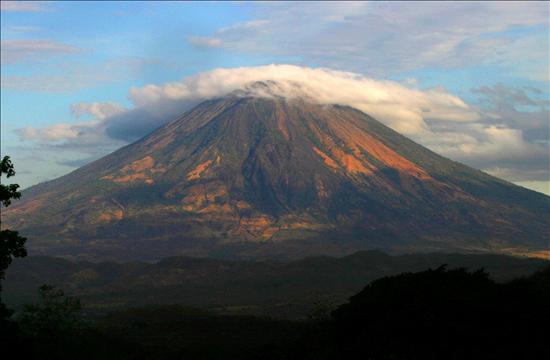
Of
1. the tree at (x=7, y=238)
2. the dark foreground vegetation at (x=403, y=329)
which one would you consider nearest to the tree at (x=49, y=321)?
the dark foreground vegetation at (x=403, y=329)

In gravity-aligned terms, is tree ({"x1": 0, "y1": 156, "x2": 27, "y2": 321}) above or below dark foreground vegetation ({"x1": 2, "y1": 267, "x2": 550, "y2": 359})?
above

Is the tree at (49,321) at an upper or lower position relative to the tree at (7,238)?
lower

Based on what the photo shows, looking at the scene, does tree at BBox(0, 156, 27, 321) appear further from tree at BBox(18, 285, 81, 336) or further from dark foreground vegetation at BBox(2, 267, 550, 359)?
tree at BBox(18, 285, 81, 336)

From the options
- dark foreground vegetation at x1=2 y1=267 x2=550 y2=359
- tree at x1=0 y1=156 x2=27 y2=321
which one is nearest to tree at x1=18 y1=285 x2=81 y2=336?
dark foreground vegetation at x1=2 y1=267 x2=550 y2=359

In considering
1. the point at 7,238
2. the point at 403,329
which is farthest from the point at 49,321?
the point at 403,329

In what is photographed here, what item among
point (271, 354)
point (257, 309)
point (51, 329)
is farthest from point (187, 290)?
point (271, 354)

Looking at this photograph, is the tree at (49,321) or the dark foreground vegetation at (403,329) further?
the tree at (49,321)

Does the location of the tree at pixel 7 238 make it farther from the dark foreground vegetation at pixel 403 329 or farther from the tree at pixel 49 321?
the tree at pixel 49 321

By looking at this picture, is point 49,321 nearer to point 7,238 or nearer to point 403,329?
point 7,238
